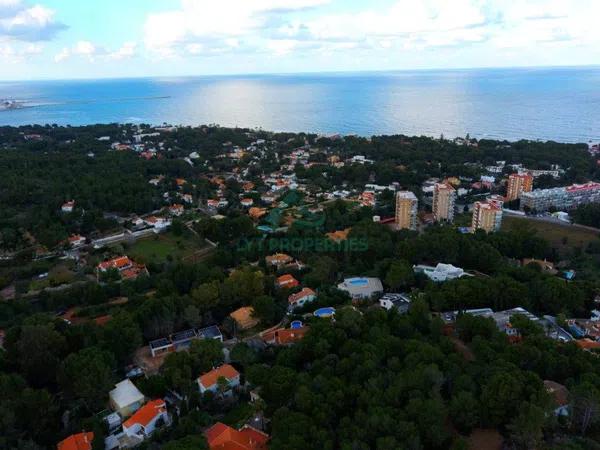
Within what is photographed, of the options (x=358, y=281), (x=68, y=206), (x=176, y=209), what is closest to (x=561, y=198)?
(x=358, y=281)

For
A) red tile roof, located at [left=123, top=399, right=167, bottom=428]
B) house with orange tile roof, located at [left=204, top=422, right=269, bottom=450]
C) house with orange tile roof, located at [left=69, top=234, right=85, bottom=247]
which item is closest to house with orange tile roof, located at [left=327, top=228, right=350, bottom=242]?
red tile roof, located at [left=123, top=399, right=167, bottom=428]

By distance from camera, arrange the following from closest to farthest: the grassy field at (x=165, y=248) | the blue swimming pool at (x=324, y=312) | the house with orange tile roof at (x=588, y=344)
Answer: the house with orange tile roof at (x=588, y=344) < the blue swimming pool at (x=324, y=312) < the grassy field at (x=165, y=248)

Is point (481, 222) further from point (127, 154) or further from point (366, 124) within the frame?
point (366, 124)

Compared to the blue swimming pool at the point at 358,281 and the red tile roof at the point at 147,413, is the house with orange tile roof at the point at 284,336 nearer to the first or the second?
the blue swimming pool at the point at 358,281

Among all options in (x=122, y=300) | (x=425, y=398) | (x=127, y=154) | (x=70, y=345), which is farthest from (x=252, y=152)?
(x=425, y=398)

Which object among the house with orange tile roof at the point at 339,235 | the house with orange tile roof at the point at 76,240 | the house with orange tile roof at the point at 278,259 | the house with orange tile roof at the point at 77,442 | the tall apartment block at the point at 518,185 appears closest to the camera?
the house with orange tile roof at the point at 77,442

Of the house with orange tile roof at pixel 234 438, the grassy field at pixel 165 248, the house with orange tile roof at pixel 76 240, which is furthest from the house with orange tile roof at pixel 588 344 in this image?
the house with orange tile roof at pixel 76 240

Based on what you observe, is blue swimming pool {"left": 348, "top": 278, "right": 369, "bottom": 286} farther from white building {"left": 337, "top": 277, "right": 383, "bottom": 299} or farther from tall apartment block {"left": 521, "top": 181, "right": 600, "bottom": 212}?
tall apartment block {"left": 521, "top": 181, "right": 600, "bottom": 212}
